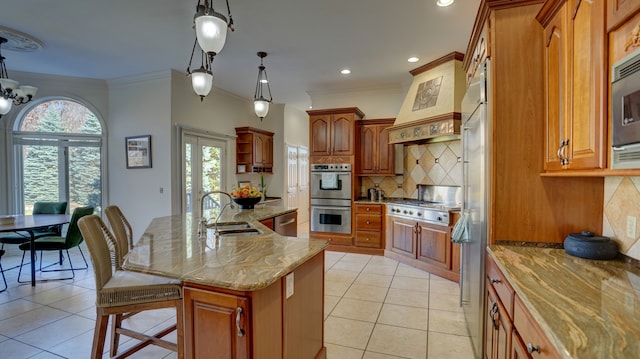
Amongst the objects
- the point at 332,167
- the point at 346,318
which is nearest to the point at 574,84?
the point at 346,318

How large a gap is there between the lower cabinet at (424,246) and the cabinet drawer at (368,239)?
0.57ft

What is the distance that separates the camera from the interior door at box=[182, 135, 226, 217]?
5.17 m

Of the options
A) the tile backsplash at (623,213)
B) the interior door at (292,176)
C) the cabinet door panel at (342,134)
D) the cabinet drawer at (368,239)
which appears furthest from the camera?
the interior door at (292,176)

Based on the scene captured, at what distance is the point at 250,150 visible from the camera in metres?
Result: 6.39

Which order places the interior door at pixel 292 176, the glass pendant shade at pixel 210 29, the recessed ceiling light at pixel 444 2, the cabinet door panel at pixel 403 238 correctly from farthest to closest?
the interior door at pixel 292 176
the cabinet door panel at pixel 403 238
the recessed ceiling light at pixel 444 2
the glass pendant shade at pixel 210 29

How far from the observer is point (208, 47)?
2.16m

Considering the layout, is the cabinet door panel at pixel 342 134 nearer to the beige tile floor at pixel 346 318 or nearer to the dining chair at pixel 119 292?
the beige tile floor at pixel 346 318

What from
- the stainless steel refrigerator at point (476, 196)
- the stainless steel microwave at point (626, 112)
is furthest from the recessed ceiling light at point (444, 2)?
the stainless steel microwave at point (626, 112)

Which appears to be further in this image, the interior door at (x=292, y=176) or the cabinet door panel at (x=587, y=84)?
the interior door at (x=292, y=176)

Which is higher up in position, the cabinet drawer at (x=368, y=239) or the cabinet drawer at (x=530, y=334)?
the cabinet drawer at (x=530, y=334)

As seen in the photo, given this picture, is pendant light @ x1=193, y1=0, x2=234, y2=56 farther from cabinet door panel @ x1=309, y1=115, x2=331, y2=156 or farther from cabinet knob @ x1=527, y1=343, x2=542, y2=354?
cabinet door panel @ x1=309, y1=115, x2=331, y2=156

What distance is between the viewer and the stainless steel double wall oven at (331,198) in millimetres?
5281

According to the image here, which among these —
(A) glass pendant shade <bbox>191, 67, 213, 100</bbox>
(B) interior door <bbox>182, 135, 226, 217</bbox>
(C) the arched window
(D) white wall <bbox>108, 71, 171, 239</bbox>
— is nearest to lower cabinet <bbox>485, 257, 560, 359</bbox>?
(A) glass pendant shade <bbox>191, 67, 213, 100</bbox>

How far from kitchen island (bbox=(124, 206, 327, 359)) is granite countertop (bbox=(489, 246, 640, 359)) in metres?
1.05
